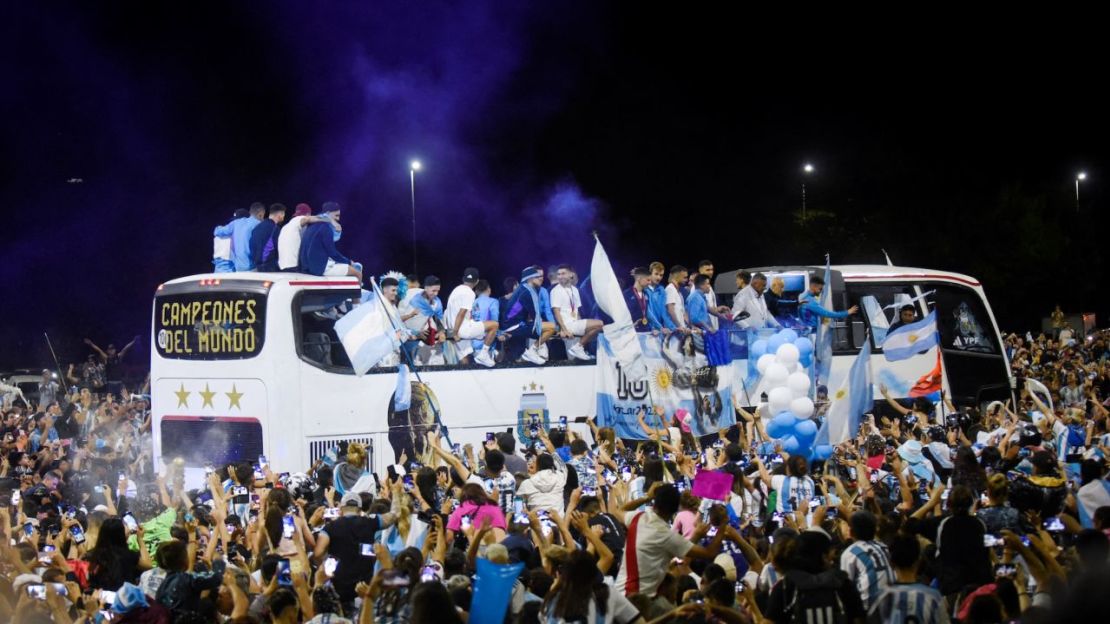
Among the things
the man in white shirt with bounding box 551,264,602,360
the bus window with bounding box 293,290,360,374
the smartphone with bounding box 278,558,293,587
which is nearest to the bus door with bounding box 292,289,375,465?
the bus window with bounding box 293,290,360,374

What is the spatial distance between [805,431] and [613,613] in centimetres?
656

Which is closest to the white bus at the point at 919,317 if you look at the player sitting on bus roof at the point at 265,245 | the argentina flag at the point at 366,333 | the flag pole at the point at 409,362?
the flag pole at the point at 409,362

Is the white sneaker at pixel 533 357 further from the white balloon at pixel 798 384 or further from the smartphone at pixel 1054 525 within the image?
the smartphone at pixel 1054 525

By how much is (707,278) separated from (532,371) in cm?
257

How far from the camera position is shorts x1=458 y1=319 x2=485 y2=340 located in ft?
49.5

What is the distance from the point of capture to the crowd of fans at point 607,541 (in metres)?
5.96

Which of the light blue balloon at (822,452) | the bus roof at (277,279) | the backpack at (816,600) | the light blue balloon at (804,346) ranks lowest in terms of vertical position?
the backpack at (816,600)

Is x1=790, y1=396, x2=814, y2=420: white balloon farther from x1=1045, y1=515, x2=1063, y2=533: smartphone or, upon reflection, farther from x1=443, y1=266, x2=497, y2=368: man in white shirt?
x1=1045, y1=515, x2=1063, y2=533: smartphone

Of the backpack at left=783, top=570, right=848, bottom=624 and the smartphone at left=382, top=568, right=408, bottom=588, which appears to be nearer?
the smartphone at left=382, top=568, right=408, bottom=588

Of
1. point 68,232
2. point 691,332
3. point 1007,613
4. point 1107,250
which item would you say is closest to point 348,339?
point 691,332

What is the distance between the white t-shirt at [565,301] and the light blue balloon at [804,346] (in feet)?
10.6

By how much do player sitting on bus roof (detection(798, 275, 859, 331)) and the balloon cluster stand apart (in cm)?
116

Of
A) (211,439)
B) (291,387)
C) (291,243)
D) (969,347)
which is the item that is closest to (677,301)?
(969,347)

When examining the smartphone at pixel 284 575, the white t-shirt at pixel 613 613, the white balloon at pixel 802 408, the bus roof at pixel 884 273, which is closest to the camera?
the white t-shirt at pixel 613 613
